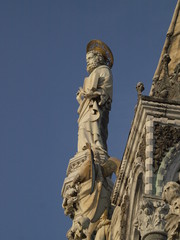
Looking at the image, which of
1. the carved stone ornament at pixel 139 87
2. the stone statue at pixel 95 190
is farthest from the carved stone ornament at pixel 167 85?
the stone statue at pixel 95 190

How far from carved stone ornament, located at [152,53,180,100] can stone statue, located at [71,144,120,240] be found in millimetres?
3609

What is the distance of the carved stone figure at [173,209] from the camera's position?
20.7 m

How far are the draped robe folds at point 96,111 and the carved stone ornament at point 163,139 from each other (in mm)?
7744

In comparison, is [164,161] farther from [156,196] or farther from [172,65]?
[172,65]

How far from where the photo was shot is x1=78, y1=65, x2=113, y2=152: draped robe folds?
3186cm

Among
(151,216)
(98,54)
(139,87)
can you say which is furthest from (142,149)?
(98,54)

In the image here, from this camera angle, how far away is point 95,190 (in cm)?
2914

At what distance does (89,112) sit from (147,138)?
9.08m

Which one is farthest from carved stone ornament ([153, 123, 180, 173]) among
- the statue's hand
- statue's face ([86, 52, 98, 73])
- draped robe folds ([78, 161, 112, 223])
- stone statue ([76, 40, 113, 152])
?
statue's face ([86, 52, 98, 73])

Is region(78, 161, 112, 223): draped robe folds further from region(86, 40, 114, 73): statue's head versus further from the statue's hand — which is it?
region(86, 40, 114, 73): statue's head

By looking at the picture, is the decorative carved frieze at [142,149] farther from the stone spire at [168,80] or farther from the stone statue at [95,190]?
the stone statue at [95,190]

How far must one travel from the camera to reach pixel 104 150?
31172mm

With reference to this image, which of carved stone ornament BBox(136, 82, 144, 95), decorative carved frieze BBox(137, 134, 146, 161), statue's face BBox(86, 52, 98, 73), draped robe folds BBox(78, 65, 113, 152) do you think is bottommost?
decorative carved frieze BBox(137, 134, 146, 161)

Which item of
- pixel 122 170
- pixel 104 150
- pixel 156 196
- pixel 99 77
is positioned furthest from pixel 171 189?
pixel 99 77
